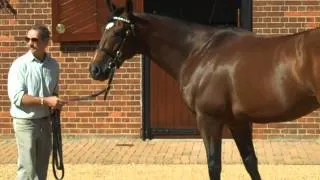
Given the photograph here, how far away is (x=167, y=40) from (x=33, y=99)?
154 centimetres

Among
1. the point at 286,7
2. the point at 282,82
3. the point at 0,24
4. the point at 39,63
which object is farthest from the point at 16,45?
the point at 282,82

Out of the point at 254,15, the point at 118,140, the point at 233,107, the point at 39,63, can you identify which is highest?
the point at 254,15

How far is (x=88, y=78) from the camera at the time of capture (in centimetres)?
998

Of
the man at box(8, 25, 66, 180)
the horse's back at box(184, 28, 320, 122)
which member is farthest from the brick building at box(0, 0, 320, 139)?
the man at box(8, 25, 66, 180)

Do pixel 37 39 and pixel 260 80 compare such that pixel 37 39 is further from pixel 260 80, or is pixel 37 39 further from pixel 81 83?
pixel 81 83

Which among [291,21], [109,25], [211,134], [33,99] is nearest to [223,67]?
[211,134]

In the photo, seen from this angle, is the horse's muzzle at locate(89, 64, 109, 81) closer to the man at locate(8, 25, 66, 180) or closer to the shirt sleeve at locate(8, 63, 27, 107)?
the man at locate(8, 25, 66, 180)

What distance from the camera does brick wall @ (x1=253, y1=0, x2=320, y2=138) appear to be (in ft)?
31.4

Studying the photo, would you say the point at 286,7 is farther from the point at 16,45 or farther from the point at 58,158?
the point at 58,158

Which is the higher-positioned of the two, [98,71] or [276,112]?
[98,71]

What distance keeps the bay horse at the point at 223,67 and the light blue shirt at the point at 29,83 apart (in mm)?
687

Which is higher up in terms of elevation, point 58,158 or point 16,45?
point 16,45

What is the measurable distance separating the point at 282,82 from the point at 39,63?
2016mm

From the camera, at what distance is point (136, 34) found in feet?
19.4
